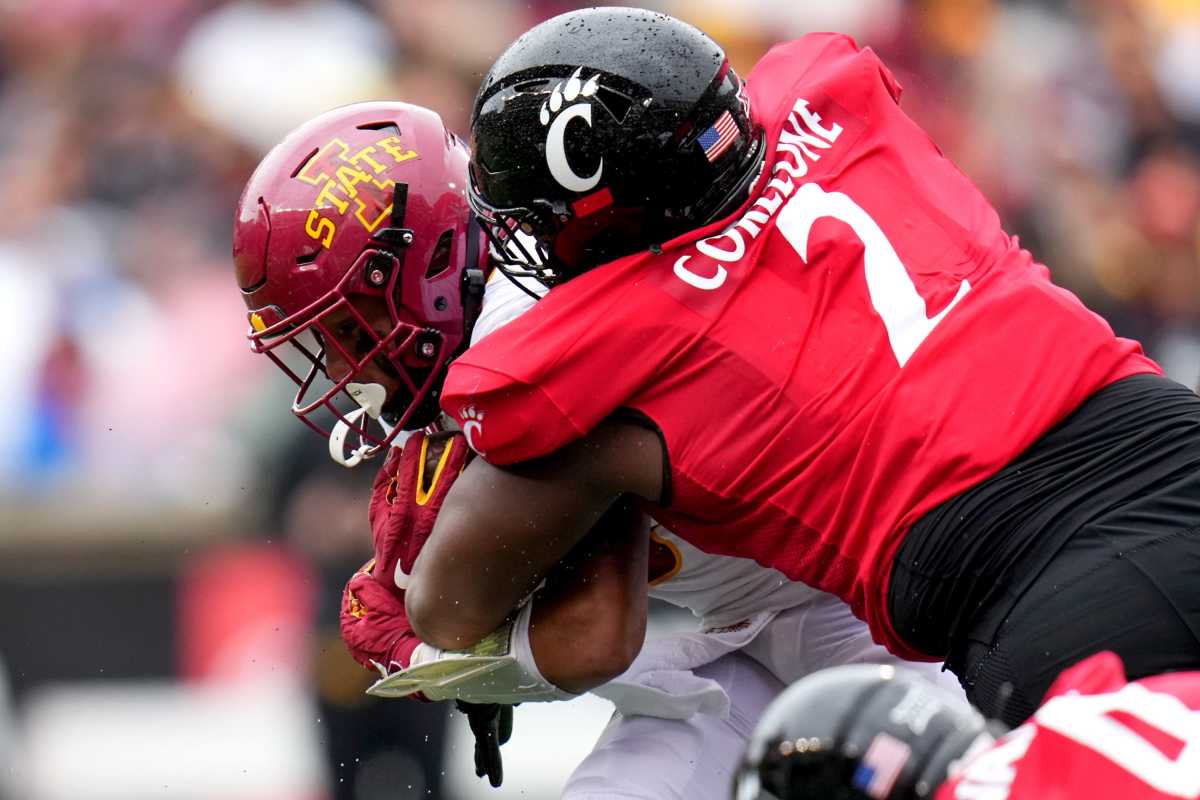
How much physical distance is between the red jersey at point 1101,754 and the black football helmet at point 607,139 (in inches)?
46.4

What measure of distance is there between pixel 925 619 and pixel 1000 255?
0.66m

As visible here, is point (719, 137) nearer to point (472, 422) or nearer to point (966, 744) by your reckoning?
point (472, 422)

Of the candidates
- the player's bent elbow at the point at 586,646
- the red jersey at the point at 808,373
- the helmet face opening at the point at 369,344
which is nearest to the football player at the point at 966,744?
the red jersey at the point at 808,373

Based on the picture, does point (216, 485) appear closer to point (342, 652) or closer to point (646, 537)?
point (342, 652)

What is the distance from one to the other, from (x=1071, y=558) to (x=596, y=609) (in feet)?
2.80

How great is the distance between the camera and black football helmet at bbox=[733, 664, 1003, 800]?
2031 millimetres

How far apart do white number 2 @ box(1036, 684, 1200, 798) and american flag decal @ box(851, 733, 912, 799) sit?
0.57 ft

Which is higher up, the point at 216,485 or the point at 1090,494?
the point at 1090,494

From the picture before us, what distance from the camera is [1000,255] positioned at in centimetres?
295

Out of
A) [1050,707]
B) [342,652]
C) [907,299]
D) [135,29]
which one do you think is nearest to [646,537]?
[907,299]

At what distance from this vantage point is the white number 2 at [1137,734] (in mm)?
1900

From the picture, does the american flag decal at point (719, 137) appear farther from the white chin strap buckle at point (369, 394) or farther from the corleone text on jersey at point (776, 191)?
the white chin strap buckle at point (369, 394)

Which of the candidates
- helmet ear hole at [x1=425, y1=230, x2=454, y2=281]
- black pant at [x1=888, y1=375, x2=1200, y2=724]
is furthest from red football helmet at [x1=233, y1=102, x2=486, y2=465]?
black pant at [x1=888, y1=375, x2=1200, y2=724]

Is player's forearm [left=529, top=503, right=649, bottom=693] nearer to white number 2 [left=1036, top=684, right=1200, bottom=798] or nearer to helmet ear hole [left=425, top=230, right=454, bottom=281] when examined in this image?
helmet ear hole [left=425, top=230, right=454, bottom=281]
